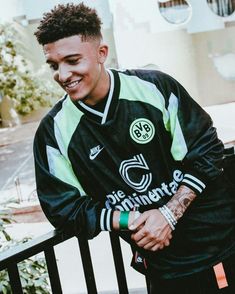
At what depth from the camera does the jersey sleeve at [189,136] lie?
1.49m

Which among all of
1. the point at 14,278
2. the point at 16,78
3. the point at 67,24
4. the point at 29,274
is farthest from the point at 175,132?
the point at 16,78

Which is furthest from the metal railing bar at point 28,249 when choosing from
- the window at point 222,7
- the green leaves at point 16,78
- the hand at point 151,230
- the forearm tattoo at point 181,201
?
the window at point 222,7

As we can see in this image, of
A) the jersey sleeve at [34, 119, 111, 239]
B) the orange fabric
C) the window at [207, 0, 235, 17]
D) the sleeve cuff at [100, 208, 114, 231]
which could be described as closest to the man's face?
the jersey sleeve at [34, 119, 111, 239]

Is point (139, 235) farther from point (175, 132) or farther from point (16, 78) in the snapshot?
point (16, 78)

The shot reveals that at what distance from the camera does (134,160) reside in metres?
1.49

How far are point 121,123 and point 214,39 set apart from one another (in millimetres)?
11476

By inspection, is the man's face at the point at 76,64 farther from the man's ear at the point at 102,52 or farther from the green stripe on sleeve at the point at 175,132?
the green stripe on sleeve at the point at 175,132

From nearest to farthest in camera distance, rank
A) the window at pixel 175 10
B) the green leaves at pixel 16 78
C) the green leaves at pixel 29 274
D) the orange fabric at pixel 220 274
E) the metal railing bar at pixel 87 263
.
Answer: the orange fabric at pixel 220 274 → the metal railing bar at pixel 87 263 → the green leaves at pixel 29 274 → the window at pixel 175 10 → the green leaves at pixel 16 78

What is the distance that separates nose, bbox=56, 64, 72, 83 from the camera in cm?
142

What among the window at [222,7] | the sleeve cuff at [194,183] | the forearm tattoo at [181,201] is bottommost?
the forearm tattoo at [181,201]

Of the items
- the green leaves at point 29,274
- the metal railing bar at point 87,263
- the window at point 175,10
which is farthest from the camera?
the window at point 175,10

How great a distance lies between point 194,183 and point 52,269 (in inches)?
24.7

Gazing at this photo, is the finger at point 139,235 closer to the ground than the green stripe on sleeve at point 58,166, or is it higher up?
closer to the ground

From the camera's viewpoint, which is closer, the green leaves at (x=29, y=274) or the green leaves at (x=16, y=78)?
the green leaves at (x=29, y=274)
